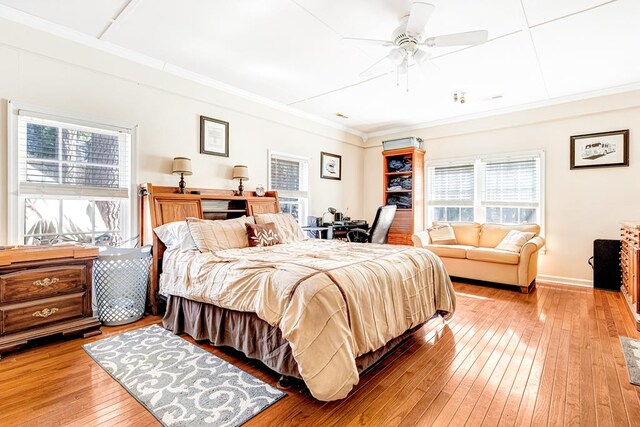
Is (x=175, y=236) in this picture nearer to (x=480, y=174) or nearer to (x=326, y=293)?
(x=326, y=293)

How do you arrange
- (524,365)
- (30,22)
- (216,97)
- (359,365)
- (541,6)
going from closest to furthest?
(359,365)
(524,365)
(541,6)
(30,22)
(216,97)

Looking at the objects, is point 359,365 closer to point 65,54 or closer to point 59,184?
point 59,184

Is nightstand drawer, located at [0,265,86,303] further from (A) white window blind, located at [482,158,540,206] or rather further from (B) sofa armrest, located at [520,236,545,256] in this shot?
(A) white window blind, located at [482,158,540,206]

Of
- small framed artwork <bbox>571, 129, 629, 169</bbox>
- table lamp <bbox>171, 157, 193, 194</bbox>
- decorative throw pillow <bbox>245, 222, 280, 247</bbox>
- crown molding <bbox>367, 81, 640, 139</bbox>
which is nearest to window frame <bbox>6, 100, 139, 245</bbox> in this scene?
table lamp <bbox>171, 157, 193, 194</bbox>

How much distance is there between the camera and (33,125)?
275 centimetres

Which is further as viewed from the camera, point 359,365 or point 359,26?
point 359,26

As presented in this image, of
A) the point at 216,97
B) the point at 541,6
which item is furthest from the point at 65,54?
the point at 541,6

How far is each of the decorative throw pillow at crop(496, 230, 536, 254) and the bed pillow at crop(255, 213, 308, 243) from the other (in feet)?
9.66

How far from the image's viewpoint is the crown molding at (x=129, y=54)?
8.52ft

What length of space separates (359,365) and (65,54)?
367 centimetres

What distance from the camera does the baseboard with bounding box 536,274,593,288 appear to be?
4414 mm

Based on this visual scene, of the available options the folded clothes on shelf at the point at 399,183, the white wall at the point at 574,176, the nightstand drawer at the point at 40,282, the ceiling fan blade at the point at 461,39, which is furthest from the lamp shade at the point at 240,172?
the white wall at the point at 574,176

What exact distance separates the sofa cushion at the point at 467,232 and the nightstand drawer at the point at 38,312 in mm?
5086

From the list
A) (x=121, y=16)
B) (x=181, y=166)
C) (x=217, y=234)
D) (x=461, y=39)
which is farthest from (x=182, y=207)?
(x=461, y=39)
